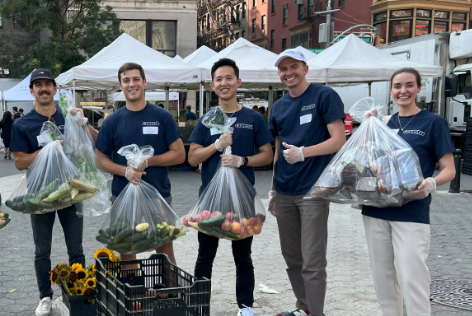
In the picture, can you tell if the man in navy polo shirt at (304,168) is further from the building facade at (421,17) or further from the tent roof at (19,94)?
the building facade at (421,17)

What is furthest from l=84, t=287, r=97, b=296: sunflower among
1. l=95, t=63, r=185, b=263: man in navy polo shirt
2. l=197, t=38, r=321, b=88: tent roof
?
l=197, t=38, r=321, b=88: tent roof

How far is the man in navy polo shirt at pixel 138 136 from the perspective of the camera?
3598 millimetres

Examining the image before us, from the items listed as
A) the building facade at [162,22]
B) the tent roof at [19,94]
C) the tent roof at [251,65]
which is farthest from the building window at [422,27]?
the tent roof at [19,94]

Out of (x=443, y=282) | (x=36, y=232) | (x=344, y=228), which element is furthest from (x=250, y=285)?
(x=344, y=228)

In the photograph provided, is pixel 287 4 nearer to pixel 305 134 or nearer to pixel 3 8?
pixel 3 8

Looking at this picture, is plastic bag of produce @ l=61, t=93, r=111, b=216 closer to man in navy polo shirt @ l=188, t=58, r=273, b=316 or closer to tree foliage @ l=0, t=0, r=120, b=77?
man in navy polo shirt @ l=188, t=58, r=273, b=316

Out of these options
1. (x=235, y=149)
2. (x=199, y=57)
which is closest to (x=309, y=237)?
(x=235, y=149)

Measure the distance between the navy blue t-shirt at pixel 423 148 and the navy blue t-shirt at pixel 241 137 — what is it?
1.01 meters

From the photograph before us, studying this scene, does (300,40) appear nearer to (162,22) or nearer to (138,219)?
(162,22)

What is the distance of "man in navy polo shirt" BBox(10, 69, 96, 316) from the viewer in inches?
149

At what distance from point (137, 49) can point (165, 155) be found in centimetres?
915

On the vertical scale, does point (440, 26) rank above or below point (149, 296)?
above

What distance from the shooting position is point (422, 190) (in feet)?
9.43

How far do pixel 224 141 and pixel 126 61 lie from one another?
869cm
